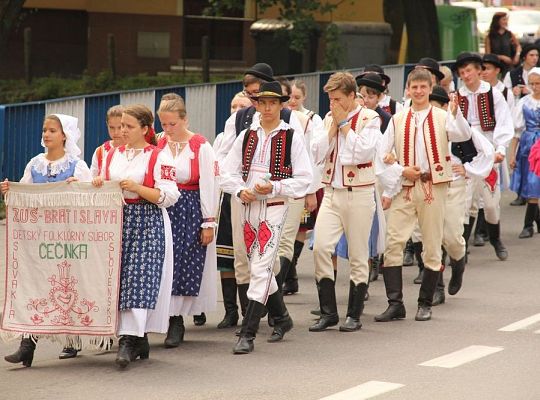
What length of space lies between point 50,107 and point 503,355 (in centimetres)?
771

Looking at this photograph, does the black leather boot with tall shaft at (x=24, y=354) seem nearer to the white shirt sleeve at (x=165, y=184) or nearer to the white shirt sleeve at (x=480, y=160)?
the white shirt sleeve at (x=165, y=184)

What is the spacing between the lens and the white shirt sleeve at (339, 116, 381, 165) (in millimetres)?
11016

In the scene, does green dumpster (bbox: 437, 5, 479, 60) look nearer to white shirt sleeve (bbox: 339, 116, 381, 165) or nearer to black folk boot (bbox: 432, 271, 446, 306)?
black folk boot (bbox: 432, 271, 446, 306)

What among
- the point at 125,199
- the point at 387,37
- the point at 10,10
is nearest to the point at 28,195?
the point at 125,199

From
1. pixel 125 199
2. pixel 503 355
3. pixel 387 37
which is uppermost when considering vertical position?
pixel 387 37

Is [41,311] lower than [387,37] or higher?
lower

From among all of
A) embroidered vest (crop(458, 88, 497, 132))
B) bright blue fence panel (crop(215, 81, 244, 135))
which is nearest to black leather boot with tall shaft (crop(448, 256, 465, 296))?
embroidered vest (crop(458, 88, 497, 132))

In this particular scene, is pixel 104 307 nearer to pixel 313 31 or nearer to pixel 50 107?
pixel 50 107

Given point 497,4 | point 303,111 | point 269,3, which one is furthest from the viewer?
point 497,4

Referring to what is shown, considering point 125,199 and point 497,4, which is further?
point 497,4

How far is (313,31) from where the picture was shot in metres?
29.4

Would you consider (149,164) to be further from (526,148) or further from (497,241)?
(526,148)

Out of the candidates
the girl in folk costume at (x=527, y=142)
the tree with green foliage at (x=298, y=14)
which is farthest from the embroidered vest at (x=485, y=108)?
the tree with green foliage at (x=298, y=14)

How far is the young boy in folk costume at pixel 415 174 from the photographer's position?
11.6 m
